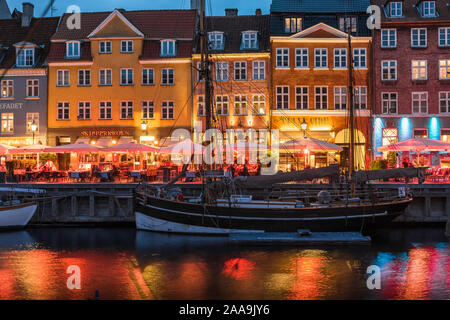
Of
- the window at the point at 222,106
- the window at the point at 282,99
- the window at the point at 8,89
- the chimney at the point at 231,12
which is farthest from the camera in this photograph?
the chimney at the point at 231,12

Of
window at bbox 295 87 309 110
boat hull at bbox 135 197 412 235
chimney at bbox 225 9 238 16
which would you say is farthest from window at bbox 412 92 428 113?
boat hull at bbox 135 197 412 235

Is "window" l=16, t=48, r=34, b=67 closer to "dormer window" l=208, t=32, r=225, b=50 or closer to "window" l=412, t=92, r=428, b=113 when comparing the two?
"dormer window" l=208, t=32, r=225, b=50

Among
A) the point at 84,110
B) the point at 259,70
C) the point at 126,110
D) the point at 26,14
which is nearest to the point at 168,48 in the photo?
the point at 126,110

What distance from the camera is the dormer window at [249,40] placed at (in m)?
42.6

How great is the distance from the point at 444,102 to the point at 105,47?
25786mm

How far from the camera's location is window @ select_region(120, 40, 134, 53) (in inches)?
1684

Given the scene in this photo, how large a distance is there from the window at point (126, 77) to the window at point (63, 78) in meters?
4.21

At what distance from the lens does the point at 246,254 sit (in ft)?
75.9

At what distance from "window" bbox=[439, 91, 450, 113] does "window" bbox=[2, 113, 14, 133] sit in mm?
32482

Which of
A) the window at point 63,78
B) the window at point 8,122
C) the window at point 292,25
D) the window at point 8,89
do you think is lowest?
the window at point 8,122

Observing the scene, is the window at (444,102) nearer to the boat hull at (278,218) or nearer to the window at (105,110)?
the boat hull at (278,218)

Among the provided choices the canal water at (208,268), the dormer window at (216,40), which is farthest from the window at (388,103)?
the canal water at (208,268)
